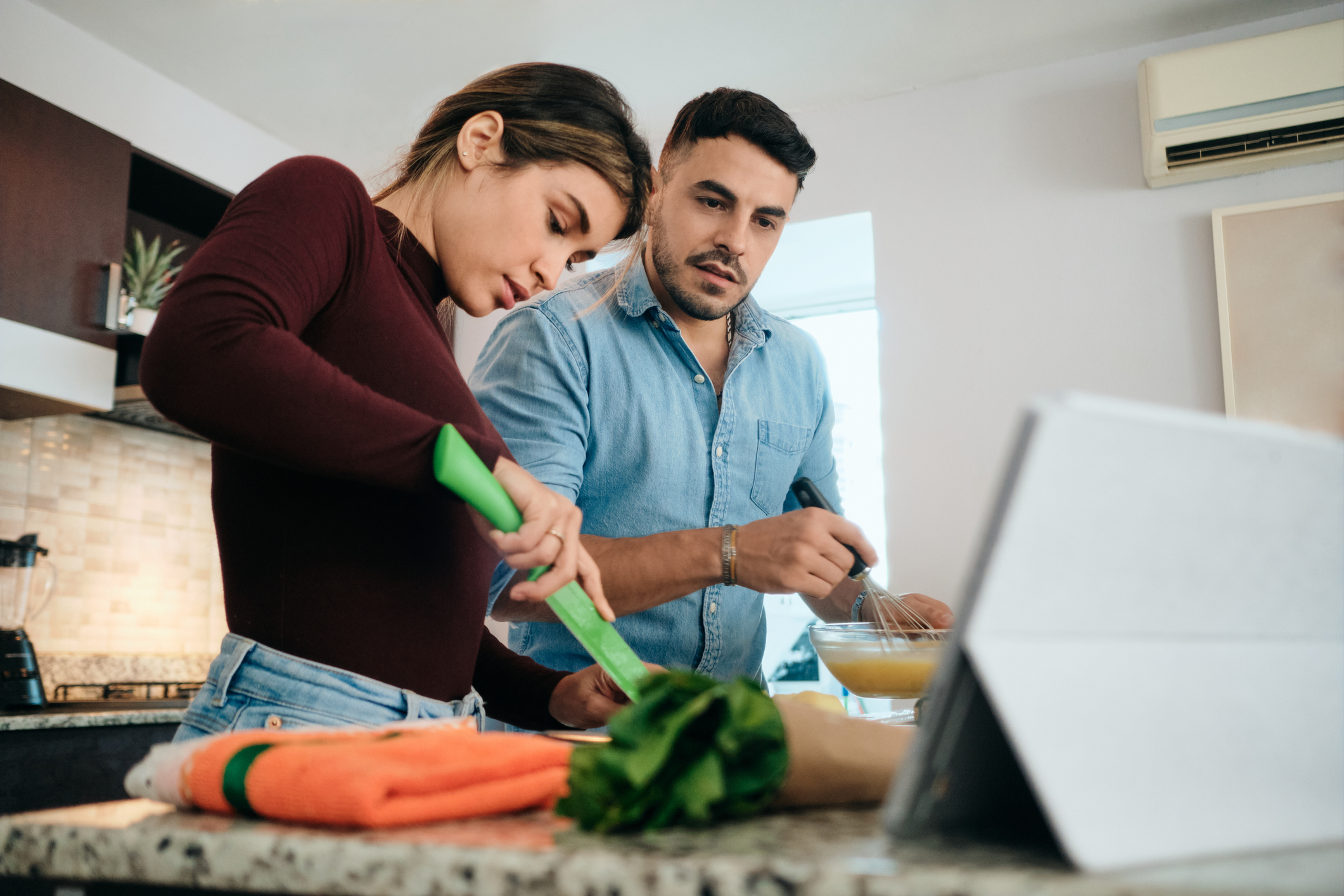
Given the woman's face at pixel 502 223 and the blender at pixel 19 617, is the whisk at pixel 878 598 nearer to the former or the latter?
the woman's face at pixel 502 223

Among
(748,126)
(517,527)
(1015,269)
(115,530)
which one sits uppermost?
(1015,269)

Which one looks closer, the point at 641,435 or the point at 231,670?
the point at 231,670

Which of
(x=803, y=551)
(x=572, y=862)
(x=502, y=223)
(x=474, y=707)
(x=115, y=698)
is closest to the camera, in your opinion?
(x=572, y=862)

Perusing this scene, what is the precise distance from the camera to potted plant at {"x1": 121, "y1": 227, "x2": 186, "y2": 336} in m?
2.55

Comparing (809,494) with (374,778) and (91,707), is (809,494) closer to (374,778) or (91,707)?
(374,778)

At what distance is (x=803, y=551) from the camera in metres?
1.12

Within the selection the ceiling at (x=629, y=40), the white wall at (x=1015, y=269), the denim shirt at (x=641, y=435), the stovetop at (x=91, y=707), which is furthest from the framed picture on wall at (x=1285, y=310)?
the stovetop at (x=91, y=707)

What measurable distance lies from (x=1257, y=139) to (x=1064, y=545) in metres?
2.42

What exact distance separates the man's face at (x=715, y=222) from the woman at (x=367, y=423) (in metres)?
0.50

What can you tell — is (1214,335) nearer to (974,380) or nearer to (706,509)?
(974,380)

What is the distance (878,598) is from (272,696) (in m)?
0.84

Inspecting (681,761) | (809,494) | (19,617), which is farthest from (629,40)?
(681,761)

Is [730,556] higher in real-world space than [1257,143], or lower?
lower

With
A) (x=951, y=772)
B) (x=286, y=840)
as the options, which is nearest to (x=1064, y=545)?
(x=951, y=772)
